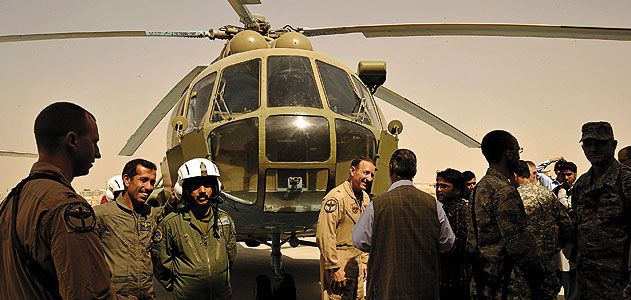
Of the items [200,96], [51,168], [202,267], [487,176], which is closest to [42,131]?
[51,168]

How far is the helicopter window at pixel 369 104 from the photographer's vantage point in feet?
20.5

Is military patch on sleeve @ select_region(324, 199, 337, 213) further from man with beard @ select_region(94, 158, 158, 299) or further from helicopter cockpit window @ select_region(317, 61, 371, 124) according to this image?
helicopter cockpit window @ select_region(317, 61, 371, 124)

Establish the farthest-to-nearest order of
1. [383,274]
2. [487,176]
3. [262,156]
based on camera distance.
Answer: [262,156], [487,176], [383,274]

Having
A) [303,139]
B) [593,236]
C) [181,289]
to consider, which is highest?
[303,139]

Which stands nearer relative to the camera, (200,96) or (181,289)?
(181,289)

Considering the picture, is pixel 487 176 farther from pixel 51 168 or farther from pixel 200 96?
pixel 200 96

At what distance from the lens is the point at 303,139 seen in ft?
17.2

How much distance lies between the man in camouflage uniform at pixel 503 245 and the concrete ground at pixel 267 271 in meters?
4.79

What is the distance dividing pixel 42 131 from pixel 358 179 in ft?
9.71

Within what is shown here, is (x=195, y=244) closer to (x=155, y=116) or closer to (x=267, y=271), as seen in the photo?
(x=155, y=116)

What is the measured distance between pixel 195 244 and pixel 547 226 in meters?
2.30

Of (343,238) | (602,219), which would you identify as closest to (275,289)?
(343,238)

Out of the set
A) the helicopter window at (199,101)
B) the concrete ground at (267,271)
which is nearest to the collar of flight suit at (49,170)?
the helicopter window at (199,101)

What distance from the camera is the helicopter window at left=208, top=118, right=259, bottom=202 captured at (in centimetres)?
533
